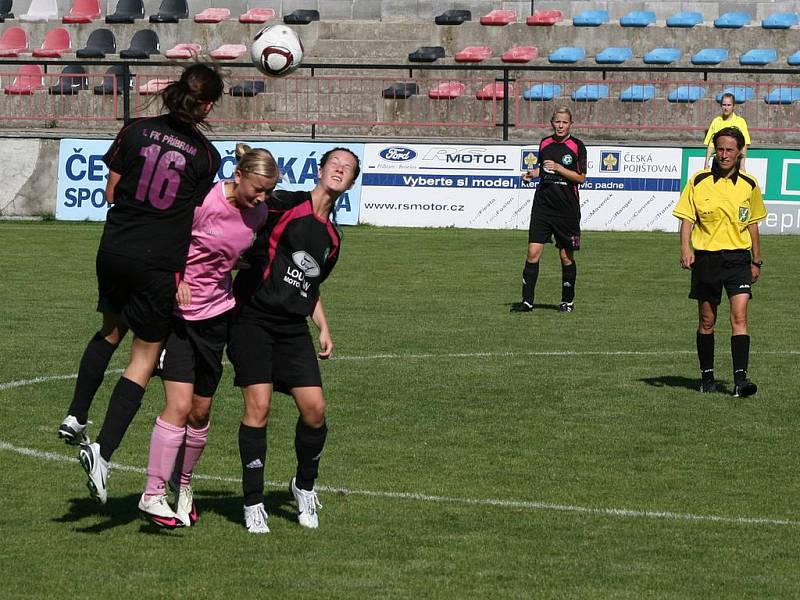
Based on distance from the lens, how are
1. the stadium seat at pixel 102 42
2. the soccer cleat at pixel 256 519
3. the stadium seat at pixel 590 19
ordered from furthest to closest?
the stadium seat at pixel 102 42
the stadium seat at pixel 590 19
the soccer cleat at pixel 256 519

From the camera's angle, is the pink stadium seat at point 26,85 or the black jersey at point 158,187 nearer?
the black jersey at point 158,187

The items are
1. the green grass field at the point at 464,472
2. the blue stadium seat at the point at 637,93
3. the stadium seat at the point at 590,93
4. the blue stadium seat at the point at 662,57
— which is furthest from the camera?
the blue stadium seat at the point at 662,57

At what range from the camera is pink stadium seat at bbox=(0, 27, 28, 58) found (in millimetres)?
34906

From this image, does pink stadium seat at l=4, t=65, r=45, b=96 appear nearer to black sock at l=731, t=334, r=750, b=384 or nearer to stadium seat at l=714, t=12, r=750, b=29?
stadium seat at l=714, t=12, r=750, b=29

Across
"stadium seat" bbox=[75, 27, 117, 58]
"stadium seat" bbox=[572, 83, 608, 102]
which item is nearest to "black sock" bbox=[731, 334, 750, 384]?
"stadium seat" bbox=[572, 83, 608, 102]

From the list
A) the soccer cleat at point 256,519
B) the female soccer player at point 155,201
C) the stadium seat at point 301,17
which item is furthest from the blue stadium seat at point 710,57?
the soccer cleat at point 256,519

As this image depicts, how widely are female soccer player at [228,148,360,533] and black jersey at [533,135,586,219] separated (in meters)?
9.65

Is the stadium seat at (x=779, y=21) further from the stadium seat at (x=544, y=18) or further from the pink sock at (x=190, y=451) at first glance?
the pink sock at (x=190, y=451)

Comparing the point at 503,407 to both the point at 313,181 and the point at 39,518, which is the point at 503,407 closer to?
the point at 39,518

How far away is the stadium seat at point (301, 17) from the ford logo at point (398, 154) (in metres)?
10.0

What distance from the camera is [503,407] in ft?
33.7

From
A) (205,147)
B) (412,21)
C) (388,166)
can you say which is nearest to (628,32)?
(412,21)

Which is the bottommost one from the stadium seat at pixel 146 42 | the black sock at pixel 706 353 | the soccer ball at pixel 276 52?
the black sock at pixel 706 353

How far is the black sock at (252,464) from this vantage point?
21.9ft
